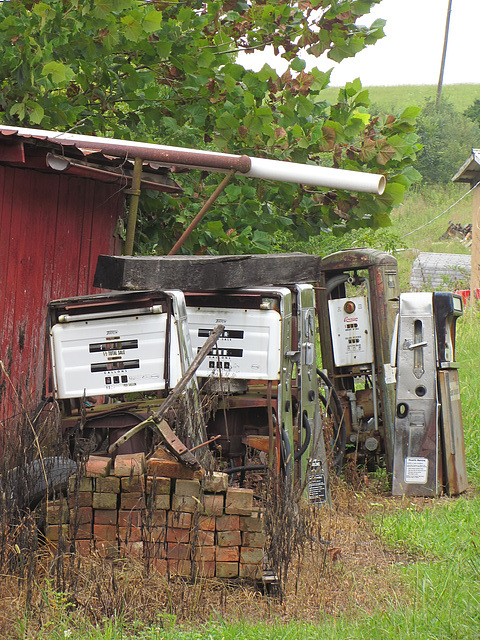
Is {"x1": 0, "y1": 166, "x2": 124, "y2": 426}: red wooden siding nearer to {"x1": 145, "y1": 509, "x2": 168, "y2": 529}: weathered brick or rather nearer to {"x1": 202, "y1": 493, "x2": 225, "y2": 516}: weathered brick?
{"x1": 145, "y1": 509, "x2": 168, "y2": 529}: weathered brick

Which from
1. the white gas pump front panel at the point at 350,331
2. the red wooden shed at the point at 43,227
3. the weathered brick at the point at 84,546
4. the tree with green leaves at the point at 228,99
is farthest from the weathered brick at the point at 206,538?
the tree with green leaves at the point at 228,99

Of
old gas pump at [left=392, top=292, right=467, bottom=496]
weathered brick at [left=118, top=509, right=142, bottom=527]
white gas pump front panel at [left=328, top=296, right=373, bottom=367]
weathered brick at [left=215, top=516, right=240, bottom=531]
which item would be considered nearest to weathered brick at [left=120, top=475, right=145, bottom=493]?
weathered brick at [left=118, top=509, right=142, bottom=527]

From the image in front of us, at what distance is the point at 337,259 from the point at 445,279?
13.1 metres

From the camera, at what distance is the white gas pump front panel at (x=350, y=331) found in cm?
733

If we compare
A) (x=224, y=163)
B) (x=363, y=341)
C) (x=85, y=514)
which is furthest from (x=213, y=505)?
(x=363, y=341)

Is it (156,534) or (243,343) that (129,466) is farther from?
→ (243,343)

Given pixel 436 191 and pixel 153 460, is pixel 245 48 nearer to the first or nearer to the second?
pixel 153 460

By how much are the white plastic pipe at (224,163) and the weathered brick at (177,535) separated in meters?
3.30

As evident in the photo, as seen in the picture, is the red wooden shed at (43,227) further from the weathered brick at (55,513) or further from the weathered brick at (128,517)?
the weathered brick at (128,517)

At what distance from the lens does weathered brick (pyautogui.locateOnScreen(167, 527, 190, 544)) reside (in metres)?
4.12

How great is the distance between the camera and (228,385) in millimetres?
5297

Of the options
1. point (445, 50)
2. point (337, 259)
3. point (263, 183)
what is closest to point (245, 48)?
point (263, 183)

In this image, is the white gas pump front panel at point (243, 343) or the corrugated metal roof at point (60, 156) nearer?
the white gas pump front panel at point (243, 343)

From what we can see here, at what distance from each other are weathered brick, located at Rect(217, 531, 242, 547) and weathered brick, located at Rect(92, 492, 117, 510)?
60 cm
